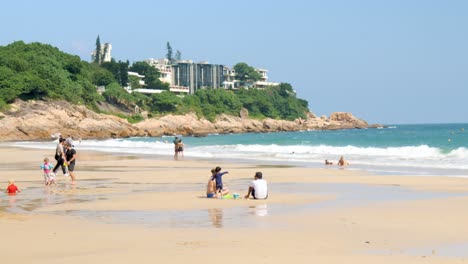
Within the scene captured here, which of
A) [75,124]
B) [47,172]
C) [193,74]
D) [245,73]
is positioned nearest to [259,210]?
[47,172]

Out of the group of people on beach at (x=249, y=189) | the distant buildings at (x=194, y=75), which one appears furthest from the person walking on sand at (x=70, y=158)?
the distant buildings at (x=194, y=75)

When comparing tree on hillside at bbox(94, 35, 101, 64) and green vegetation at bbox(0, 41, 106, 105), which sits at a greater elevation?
tree on hillside at bbox(94, 35, 101, 64)

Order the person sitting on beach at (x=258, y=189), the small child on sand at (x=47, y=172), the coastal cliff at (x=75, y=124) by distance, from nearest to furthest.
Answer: the person sitting on beach at (x=258, y=189), the small child on sand at (x=47, y=172), the coastal cliff at (x=75, y=124)

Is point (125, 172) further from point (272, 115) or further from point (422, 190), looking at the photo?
point (272, 115)

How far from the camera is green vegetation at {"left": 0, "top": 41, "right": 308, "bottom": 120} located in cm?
10012

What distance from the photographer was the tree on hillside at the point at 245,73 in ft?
616

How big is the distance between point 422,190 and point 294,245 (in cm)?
1017

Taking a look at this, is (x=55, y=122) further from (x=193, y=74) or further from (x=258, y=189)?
(x=193, y=74)

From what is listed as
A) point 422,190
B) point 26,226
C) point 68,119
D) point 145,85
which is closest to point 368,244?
point 26,226

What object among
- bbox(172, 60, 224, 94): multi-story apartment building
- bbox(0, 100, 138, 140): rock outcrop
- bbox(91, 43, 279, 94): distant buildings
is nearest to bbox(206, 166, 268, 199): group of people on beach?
bbox(0, 100, 138, 140): rock outcrop

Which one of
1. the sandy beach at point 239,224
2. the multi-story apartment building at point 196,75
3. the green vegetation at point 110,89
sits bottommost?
the sandy beach at point 239,224

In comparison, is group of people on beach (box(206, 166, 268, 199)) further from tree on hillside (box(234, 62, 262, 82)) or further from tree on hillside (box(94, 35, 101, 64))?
tree on hillside (box(234, 62, 262, 82))

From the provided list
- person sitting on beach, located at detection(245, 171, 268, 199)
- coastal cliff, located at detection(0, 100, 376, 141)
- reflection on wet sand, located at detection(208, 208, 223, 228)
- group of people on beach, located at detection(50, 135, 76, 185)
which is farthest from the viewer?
coastal cliff, located at detection(0, 100, 376, 141)

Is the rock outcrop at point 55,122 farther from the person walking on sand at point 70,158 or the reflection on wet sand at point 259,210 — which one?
the reflection on wet sand at point 259,210
